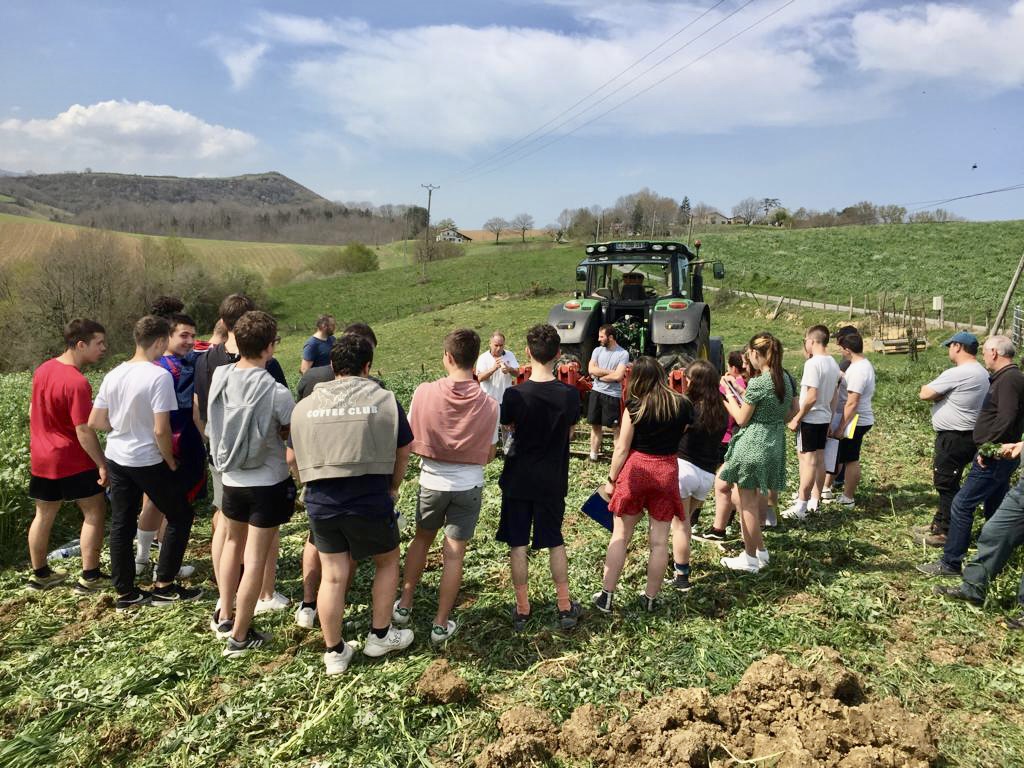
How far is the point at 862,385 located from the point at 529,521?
3598mm

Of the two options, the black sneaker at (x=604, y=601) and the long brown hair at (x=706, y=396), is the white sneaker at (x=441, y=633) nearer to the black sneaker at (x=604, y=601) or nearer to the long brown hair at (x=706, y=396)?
the black sneaker at (x=604, y=601)

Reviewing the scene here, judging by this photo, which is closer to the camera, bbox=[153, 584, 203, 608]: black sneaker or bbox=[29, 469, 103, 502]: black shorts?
bbox=[153, 584, 203, 608]: black sneaker

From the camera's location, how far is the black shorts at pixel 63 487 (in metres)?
4.16

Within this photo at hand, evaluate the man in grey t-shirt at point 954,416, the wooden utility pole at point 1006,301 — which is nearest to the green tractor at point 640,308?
the man in grey t-shirt at point 954,416

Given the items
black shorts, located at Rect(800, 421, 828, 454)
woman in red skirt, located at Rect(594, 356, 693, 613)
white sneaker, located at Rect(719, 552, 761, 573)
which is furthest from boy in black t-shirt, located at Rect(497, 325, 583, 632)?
black shorts, located at Rect(800, 421, 828, 454)

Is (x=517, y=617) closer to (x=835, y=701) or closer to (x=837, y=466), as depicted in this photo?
(x=835, y=701)

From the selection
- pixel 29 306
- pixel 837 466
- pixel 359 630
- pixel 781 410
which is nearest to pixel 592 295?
pixel 837 466

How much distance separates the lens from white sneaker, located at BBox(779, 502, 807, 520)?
542 cm

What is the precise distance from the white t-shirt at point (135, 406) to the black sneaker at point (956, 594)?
5052 millimetres

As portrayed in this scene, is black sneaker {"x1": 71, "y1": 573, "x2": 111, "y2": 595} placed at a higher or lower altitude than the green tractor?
lower

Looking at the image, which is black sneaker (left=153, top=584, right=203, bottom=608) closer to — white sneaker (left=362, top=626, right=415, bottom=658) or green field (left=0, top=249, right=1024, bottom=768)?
green field (left=0, top=249, right=1024, bottom=768)

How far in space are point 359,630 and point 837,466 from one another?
4912mm

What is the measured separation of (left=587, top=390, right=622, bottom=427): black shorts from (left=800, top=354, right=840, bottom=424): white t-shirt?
2107 millimetres

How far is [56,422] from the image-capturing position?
4.12 m
